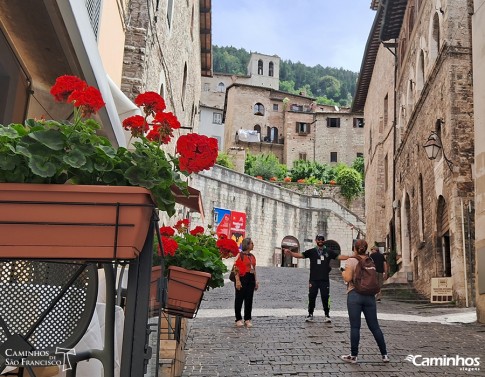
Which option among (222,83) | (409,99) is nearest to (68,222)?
(409,99)

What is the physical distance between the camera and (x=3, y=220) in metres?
1.89

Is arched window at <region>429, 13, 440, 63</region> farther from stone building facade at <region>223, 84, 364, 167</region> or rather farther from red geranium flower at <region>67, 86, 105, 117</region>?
stone building facade at <region>223, 84, 364, 167</region>

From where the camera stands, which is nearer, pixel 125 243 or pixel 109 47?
pixel 125 243

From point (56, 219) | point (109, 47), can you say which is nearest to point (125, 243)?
point (56, 219)

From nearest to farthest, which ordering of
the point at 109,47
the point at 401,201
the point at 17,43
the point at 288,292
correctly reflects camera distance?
the point at 17,43 → the point at 109,47 → the point at 288,292 → the point at 401,201

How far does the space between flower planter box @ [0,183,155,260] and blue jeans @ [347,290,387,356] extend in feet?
17.3

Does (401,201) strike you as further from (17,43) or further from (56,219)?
(56,219)

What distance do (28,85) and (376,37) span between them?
22904 millimetres

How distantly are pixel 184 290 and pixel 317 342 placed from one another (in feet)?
12.4

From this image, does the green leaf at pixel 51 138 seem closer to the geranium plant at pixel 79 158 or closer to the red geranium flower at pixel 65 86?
the geranium plant at pixel 79 158

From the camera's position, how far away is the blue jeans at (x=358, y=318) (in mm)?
6801

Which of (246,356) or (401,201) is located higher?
(401,201)

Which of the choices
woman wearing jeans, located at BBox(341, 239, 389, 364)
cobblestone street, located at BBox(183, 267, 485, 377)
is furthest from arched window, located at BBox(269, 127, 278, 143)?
woman wearing jeans, located at BBox(341, 239, 389, 364)

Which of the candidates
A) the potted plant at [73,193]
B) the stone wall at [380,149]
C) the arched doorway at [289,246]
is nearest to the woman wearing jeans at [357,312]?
the potted plant at [73,193]
